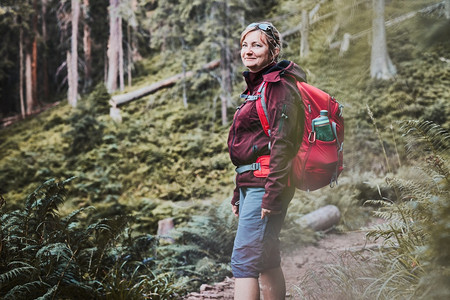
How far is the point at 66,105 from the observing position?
6.85 meters

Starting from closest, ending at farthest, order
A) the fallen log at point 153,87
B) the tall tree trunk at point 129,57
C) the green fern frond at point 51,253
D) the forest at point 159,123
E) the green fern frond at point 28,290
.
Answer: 1. the green fern frond at point 28,290
2. the green fern frond at point 51,253
3. the forest at point 159,123
4. the fallen log at point 153,87
5. the tall tree trunk at point 129,57

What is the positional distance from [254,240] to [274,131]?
572 millimetres

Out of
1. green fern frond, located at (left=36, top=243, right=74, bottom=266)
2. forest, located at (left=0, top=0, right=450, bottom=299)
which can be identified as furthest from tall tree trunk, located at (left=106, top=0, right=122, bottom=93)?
green fern frond, located at (left=36, top=243, right=74, bottom=266)

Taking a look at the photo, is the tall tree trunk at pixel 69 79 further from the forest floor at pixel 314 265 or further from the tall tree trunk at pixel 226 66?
the forest floor at pixel 314 265

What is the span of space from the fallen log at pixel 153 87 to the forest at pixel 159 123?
23mm

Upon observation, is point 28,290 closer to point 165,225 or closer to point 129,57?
point 165,225

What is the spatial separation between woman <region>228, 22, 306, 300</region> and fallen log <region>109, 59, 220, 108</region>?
4681 mm

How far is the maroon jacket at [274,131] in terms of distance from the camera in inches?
77.1

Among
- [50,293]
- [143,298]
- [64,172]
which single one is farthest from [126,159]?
[50,293]

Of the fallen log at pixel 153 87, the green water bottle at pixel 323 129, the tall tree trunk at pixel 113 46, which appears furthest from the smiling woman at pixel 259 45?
the tall tree trunk at pixel 113 46

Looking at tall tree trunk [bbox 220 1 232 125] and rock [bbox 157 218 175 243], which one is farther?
tall tree trunk [bbox 220 1 232 125]

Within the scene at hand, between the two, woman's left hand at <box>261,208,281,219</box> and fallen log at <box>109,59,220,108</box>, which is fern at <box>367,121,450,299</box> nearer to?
woman's left hand at <box>261,208,281,219</box>

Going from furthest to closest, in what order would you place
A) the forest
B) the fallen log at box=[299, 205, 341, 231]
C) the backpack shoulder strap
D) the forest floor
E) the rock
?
the rock
the fallen log at box=[299, 205, 341, 231]
the forest
the forest floor
the backpack shoulder strap

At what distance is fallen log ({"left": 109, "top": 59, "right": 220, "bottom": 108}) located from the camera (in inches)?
266
